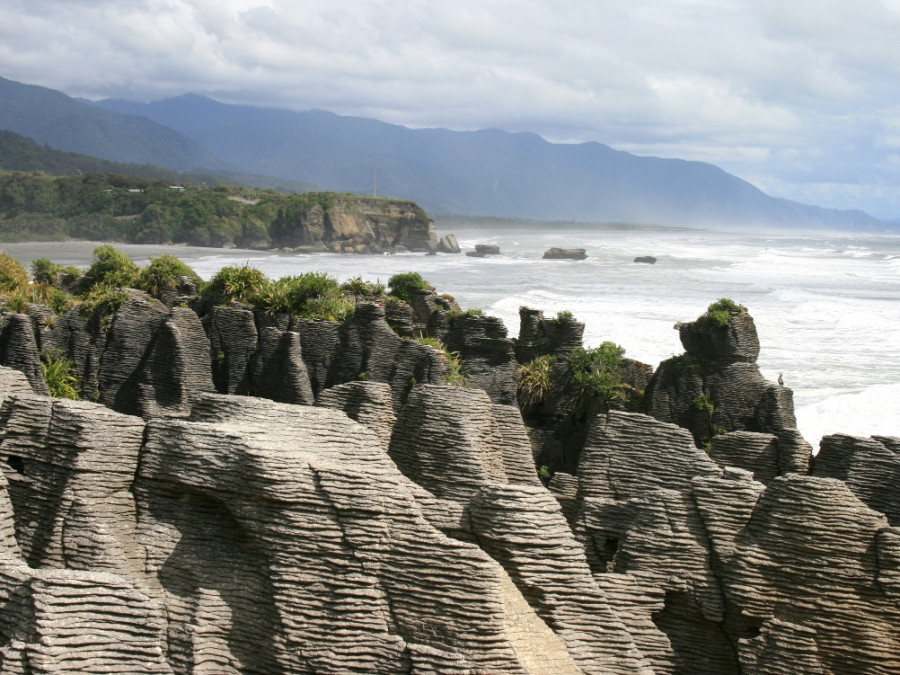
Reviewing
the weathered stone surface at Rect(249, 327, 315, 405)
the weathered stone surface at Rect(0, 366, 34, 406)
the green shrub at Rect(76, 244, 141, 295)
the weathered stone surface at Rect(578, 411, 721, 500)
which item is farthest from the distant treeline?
the weathered stone surface at Rect(578, 411, 721, 500)

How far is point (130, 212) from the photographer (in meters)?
109

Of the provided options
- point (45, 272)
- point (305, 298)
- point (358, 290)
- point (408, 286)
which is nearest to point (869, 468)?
point (305, 298)

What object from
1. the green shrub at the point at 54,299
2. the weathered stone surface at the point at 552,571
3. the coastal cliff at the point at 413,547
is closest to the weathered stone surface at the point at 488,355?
the coastal cliff at the point at 413,547

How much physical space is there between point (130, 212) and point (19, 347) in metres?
98.8

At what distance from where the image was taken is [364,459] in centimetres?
827

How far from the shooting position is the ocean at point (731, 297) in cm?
3372

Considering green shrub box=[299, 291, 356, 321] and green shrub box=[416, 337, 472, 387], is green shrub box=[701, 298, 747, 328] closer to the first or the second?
green shrub box=[416, 337, 472, 387]

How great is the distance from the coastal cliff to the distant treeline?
95.6m

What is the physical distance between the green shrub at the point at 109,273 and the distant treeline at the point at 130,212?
80481 mm

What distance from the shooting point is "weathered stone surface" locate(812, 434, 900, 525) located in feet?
36.2

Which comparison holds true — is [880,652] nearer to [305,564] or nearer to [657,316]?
[305,564]

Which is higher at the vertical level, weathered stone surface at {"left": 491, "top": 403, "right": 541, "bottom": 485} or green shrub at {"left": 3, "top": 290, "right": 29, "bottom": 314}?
green shrub at {"left": 3, "top": 290, "right": 29, "bottom": 314}

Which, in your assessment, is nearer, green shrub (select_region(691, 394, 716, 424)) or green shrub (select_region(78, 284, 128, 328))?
green shrub (select_region(691, 394, 716, 424))

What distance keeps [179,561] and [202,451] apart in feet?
3.01
